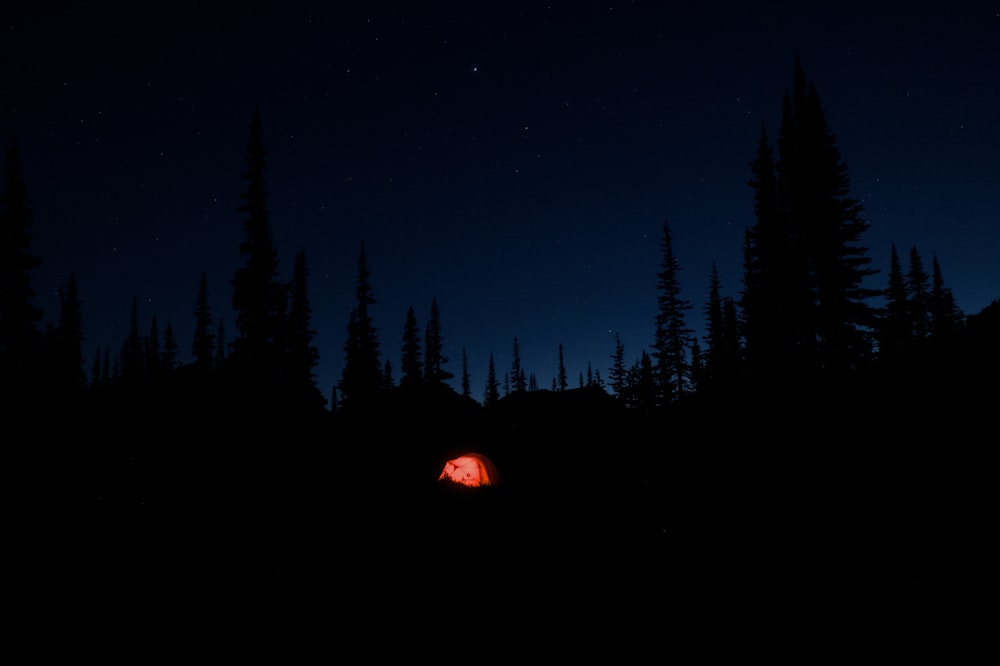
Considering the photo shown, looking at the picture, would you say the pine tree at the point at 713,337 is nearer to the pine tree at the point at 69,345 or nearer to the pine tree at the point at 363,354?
the pine tree at the point at 363,354

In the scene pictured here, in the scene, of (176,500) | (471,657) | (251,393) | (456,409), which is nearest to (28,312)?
(251,393)

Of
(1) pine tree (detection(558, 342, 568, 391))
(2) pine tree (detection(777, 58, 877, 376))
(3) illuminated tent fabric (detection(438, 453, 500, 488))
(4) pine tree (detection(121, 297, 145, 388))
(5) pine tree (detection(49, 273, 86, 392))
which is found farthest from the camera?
(1) pine tree (detection(558, 342, 568, 391))

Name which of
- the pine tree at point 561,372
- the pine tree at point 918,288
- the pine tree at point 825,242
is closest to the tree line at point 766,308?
the pine tree at point 825,242

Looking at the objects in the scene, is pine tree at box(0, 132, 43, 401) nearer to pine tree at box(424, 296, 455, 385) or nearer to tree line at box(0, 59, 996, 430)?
tree line at box(0, 59, 996, 430)

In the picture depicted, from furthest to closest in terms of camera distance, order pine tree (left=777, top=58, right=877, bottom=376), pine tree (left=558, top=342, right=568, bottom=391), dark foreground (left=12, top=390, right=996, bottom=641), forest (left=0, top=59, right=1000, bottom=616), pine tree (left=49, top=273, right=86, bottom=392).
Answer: pine tree (left=558, top=342, right=568, bottom=391)
pine tree (left=49, top=273, right=86, bottom=392)
pine tree (left=777, top=58, right=877, bottom=376)
forest (left=0, top=59, right=1000, bottom=616)
dark foreground (left=12, top=390, right=996, bottom=641)

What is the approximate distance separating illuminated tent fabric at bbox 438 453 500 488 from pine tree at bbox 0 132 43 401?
2411 cm

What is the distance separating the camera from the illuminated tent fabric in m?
16.8

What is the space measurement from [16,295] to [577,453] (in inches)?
1179

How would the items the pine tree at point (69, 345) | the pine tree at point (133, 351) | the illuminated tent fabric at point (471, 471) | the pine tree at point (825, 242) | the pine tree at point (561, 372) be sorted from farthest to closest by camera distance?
1. the pine tree at point (561, 372)
2. the pine tree at point (133, 351)
3. the pine tree at point (69, 345)
4. the pine tree at point (825, 242)
5. the illuminated tent fabric at point (471, 471)

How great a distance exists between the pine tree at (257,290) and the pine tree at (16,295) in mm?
10401

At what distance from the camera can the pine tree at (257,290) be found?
2611 cm

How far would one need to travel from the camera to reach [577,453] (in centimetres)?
2008

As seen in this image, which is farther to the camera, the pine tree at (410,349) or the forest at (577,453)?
the pine tree at (410,349)

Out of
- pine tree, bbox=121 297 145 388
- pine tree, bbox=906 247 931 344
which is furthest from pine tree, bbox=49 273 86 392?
pine tree, bbox=906 247 931 344
